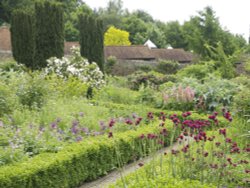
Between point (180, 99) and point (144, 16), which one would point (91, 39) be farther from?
point (144, 16)

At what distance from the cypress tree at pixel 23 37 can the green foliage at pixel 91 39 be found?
232 centimetres

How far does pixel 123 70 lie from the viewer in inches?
1011

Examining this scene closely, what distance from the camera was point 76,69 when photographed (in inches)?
554

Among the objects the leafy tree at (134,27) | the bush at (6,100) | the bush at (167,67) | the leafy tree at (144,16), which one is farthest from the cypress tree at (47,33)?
the leafy tree at (144,16)

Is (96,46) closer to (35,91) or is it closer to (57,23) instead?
(57,23)

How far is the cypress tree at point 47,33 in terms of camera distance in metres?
15.8

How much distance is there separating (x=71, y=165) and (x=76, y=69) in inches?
349

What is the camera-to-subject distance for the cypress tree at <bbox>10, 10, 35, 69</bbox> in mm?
17391

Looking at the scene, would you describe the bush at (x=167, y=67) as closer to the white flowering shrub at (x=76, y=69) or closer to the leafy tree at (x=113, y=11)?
the white flowering shrub at (x=76, y=69)

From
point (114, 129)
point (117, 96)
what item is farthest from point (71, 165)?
point (117, 96)

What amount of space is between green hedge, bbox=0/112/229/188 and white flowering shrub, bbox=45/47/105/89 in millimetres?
7375

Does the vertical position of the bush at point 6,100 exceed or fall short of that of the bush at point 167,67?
it exceeds it

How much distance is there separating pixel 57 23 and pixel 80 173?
37.1ft

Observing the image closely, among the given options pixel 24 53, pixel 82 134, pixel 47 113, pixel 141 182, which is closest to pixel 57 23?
pixel 24 53
